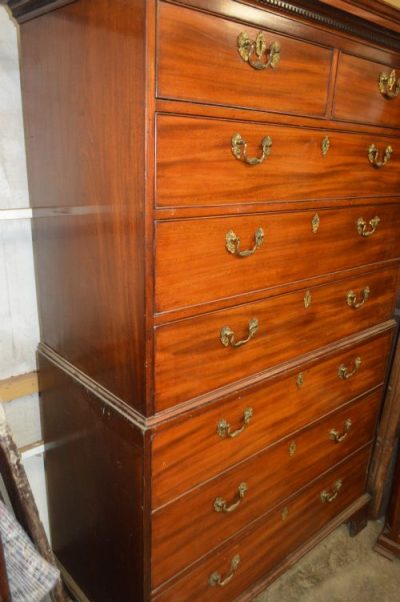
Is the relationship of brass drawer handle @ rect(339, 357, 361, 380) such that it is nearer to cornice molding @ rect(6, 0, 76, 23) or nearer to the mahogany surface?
the mahogany surface

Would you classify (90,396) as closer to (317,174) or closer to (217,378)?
(217,378)

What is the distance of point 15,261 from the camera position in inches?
51.3

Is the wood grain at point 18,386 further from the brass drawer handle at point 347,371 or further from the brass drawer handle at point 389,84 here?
the brass drawer handle at point 389,84

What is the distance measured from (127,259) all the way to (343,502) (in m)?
1.38

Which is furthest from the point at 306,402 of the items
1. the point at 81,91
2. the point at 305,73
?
the point at 81,91

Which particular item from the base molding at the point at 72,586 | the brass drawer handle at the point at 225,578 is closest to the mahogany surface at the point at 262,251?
the brass drawer handle at the point at 225,578

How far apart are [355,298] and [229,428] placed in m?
0.59

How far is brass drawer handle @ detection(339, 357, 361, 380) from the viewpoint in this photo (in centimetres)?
151

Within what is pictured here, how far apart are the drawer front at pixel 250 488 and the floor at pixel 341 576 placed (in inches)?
16.8

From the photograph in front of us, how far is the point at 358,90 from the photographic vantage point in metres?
1.19

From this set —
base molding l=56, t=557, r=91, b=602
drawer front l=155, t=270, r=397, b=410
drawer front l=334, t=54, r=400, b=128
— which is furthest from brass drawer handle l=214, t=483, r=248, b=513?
drawer front l=334, t=54, r=400, b=128

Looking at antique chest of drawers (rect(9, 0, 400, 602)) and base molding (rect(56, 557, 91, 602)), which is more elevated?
antique chest of drawers (rect(9, 0, 400, 602))

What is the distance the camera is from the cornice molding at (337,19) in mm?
946

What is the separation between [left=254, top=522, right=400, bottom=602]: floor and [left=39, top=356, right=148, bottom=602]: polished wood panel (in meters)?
0.64
